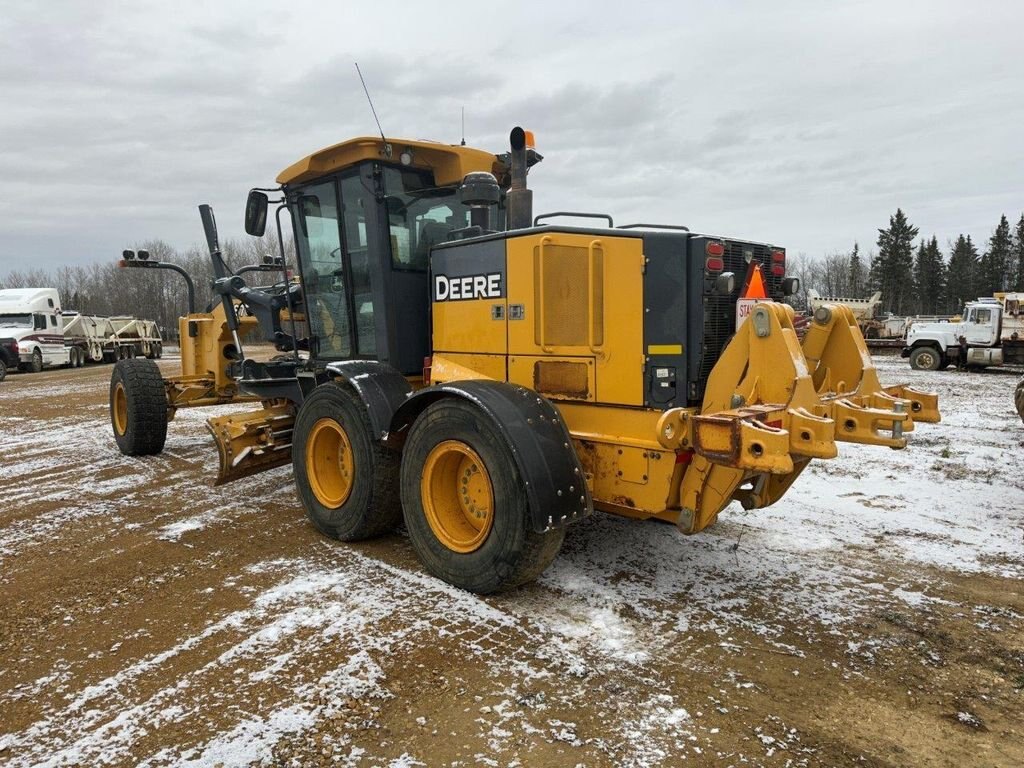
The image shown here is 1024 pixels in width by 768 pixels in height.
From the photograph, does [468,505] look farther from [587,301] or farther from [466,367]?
[587,301]

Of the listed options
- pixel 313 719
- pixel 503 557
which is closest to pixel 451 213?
pixel 503 557

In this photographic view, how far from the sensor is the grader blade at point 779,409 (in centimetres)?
324

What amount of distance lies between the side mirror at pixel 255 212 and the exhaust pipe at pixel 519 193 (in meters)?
2.42

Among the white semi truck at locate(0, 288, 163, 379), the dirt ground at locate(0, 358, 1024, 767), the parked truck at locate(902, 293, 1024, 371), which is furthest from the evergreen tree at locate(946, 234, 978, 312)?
the dirt ground at locate(0, 358, 1024, 767)

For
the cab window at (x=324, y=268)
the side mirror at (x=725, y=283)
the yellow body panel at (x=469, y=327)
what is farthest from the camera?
the cab window at (x=324, y=268)

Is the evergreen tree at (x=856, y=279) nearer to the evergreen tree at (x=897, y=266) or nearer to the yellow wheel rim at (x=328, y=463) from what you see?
the evergreen tree at (x=897, y=266)

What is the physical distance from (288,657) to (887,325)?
37182 mm

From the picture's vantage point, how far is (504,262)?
4387 mm

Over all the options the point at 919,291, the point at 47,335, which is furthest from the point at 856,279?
the point at 47,335

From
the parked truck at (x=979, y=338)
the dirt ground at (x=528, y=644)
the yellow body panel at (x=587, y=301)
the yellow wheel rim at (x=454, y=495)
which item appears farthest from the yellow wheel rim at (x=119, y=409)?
the parked truck at (x=979, y=338)

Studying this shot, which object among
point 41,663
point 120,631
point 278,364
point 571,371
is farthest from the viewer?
point 278,364

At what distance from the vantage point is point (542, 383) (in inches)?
170

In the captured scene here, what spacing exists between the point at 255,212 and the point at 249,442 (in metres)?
2.00

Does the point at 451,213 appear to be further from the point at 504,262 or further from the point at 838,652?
the point at 838,652
